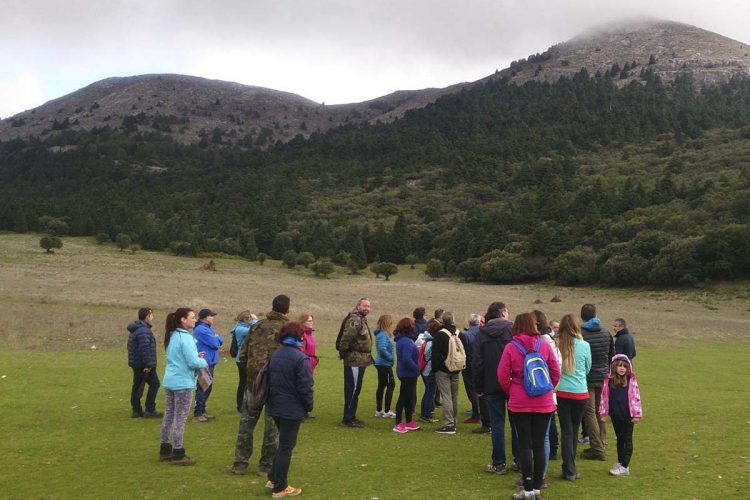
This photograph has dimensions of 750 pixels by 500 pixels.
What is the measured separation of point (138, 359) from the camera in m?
12.2

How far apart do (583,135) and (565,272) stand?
3837 inches

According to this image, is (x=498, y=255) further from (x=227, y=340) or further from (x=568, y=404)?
(x=568, y=404)

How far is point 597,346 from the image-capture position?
9586 mm

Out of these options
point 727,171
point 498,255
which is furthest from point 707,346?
point 727,171

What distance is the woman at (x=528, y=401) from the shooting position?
7.23 metres

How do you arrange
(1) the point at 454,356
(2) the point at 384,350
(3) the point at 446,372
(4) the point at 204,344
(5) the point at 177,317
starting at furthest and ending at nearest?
(4) the point at 204,344 < (2) the point at 384,350 < (3) the point at 446,372 < (1) the point at 454,356 < (5) the point at 177,317

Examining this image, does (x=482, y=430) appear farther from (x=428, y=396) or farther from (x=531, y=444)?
(x=531, y=444)

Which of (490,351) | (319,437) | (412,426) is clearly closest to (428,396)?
(412,426)

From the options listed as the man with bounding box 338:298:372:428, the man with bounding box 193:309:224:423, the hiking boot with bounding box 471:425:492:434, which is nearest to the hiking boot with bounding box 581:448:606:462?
the hiking boot with bounding box 471:425:492:434

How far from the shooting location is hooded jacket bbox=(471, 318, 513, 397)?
8.48m

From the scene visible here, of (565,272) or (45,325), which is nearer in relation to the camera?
(45,325)

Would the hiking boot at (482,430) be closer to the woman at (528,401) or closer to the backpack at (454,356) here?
the backpack at (454,356)

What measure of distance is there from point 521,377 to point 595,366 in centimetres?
296

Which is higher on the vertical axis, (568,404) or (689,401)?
(568,404)
